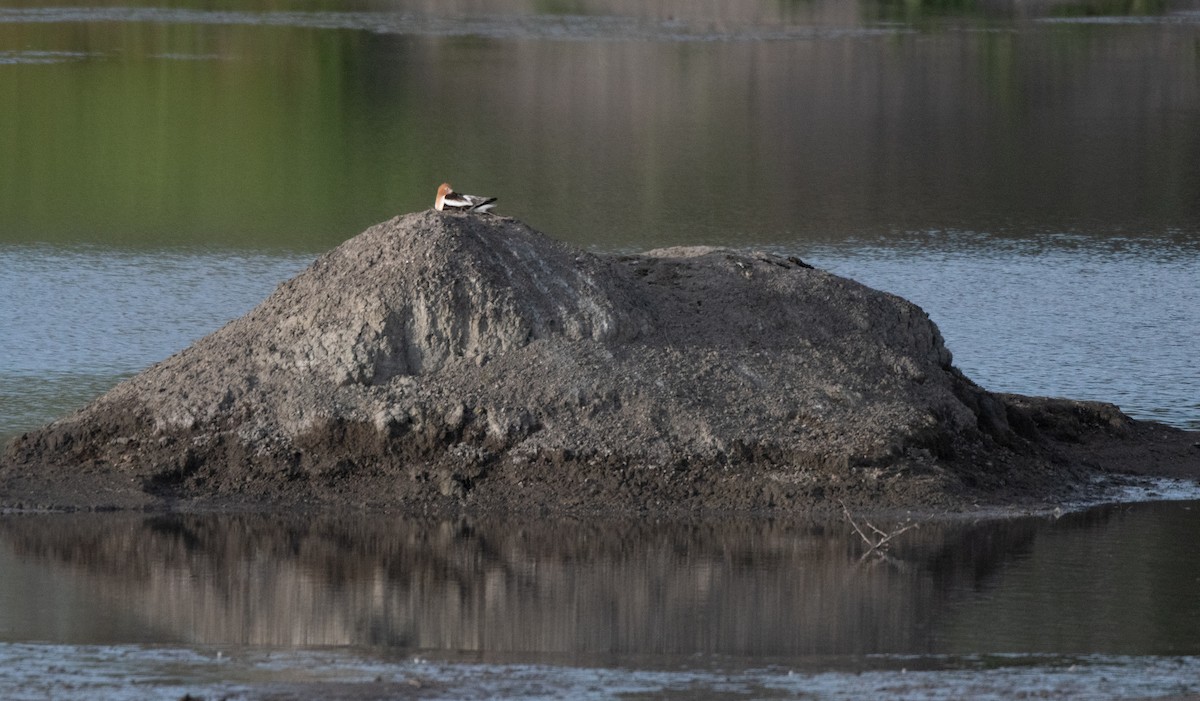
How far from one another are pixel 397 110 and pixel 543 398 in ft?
92.8

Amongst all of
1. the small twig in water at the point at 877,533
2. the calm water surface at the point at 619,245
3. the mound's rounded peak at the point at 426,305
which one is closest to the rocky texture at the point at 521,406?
the mound's rounded peak at the point at 426,305

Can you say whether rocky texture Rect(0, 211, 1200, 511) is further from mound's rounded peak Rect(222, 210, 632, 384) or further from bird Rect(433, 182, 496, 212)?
bird Rect(433, 182, 496, 212)

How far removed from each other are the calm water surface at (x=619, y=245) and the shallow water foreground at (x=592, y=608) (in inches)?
1.6

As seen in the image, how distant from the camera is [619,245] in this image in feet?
90.9

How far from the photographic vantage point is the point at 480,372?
1589cm

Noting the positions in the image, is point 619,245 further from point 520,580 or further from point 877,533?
point 520,580

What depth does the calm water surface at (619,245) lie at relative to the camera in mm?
11367

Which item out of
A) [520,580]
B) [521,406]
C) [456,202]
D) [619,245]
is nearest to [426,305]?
[521,406]

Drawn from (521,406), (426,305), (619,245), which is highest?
(426,305)

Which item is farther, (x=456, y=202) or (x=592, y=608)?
(x=456, y=202)

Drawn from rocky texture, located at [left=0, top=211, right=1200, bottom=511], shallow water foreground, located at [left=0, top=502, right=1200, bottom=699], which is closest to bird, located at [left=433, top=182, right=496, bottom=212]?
rocky texture, located at [left=0, top=211, right=1200, bottom=511]

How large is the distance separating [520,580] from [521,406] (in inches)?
104

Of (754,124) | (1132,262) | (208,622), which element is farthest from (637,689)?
(754,124)

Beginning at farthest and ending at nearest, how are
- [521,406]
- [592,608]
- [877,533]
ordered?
[521,406] < [877,533] < [592,608]
